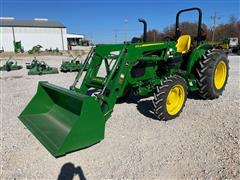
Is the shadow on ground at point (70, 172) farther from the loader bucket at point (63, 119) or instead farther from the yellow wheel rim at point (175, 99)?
the yellow wheel rim at point (175, 99)

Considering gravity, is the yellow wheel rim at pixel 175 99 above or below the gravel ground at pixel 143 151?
Result: above

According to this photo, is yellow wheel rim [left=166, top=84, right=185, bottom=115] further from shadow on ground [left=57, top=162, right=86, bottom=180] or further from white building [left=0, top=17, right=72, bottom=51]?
white building [left=0, top=17, right=72, bottom=51]

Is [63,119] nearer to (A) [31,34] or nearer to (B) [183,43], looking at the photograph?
(B) [183,43]

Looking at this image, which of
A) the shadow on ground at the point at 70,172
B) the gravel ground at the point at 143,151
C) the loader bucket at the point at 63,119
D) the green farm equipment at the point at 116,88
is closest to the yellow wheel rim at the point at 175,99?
the green farm equipment at the point at 116,88

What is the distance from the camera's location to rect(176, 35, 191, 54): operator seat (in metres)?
5.99

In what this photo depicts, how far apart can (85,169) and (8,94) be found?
5665 mm

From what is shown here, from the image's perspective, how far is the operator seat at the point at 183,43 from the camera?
19.6ft

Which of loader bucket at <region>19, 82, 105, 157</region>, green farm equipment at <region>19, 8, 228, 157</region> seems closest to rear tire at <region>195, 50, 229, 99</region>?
green farm equipment at <region>19, 8, 228, 157</region>

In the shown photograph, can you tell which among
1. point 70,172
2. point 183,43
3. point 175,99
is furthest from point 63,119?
point 183,43

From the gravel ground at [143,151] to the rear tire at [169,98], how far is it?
0.19m

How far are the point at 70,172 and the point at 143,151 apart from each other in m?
1.16

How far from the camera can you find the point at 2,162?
11.2ft

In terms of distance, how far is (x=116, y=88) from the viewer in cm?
420

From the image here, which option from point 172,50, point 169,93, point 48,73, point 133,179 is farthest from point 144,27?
point 48,73
